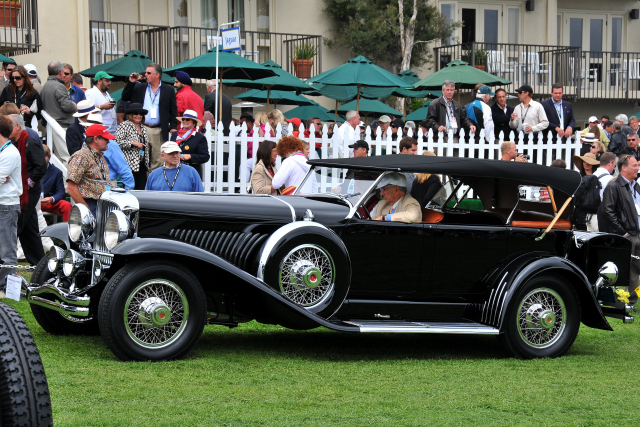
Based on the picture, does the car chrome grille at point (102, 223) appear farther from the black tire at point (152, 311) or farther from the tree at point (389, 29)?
the tree at point (389, 29)

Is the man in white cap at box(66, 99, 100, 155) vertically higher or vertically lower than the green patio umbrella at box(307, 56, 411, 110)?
lower

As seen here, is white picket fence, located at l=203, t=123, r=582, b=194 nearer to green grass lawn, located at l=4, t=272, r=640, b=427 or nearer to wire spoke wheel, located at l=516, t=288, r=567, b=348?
green grass lawn, located at l=4, t=272, r=640, b=427

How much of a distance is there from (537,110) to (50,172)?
8161 millimetres

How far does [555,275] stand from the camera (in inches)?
299

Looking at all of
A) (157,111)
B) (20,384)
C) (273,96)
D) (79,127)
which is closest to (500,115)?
(157,111)

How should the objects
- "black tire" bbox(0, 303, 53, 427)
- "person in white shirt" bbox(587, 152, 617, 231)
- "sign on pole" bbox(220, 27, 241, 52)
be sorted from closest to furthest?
1. "black tire" bbox(0, 303, 53, 427)
2. "person in white shirt" bbox(587, 152, 617, 231)
3. "sign on pole" bbox(220, 27, 241, 52)

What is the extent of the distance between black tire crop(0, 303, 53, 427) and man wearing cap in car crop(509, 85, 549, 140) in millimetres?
12435

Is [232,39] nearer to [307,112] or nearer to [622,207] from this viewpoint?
[622,207]

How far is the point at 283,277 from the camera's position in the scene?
22.4 ft

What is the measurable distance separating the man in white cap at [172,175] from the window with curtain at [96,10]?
587 inches

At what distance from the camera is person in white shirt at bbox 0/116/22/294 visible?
877 centimetres

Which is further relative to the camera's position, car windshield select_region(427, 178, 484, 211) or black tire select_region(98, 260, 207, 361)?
car windshield select_region(427, 178, 484, 211)

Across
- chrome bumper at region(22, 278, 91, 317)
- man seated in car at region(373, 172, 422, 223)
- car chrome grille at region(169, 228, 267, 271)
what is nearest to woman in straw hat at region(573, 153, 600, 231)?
man seated in car at region(373, 172, 422, 223)

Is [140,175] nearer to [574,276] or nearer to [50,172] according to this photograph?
[50,172]
